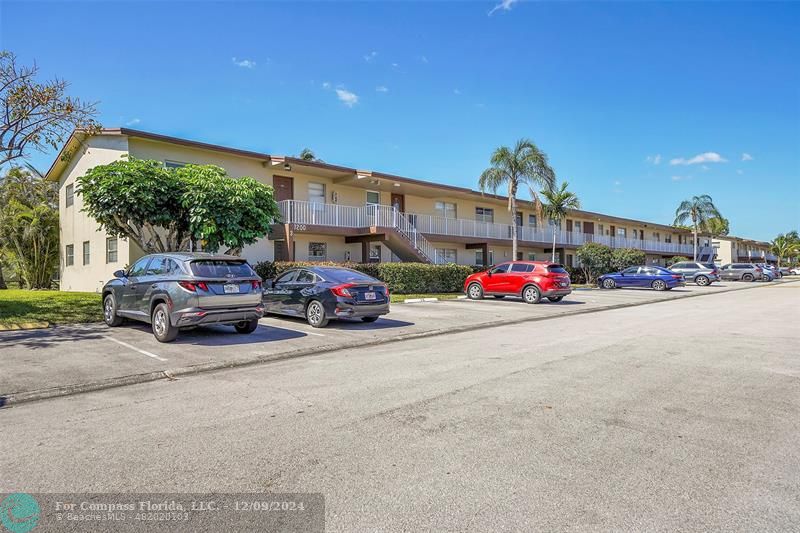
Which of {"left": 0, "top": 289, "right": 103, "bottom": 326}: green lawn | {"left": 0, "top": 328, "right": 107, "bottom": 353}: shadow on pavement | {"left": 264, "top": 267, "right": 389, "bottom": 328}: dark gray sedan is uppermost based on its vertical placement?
{"left": 264, "top": 267, "right": 389, "bottom": 328}: dark gray sedan

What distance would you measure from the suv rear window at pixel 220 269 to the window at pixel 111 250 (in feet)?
42.3

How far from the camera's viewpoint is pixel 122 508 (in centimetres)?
314

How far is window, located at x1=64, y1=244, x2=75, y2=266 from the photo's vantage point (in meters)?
23.8

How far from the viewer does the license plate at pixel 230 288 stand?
9134 millimetres

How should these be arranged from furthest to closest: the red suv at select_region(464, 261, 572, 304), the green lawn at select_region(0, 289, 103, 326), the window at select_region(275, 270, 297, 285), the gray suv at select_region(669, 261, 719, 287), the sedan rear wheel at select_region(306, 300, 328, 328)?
the gray suv at select_region(669, 261, 719, 287) → the red suv at select_region(464, 261, 572, 304) → the window at select_region(275, 270, 297, 285) → the green lawn at select_region(0, 289, 103, 326) → the sedan rear wheel at select_region(306, 300, 328, 328)

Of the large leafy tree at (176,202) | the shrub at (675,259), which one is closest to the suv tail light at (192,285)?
the large leafy tree at (176,202)

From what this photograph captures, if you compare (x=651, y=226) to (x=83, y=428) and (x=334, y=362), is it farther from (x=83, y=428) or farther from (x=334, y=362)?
(x=83, y=428)

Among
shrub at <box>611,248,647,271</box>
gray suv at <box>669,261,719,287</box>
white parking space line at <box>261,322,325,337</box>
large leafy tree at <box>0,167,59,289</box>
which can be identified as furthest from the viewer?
gray suv at <box>669,261,719,287</box>

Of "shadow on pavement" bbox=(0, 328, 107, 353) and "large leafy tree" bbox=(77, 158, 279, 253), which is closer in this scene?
"shadow on pavement" bbox=(0, 328, 107, 353)

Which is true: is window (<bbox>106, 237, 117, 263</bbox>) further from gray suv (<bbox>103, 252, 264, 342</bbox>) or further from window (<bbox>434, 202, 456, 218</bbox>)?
window (<bbox>434, 202, 456, 218</bbox>)

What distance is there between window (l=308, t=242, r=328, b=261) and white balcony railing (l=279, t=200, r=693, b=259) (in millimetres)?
2386

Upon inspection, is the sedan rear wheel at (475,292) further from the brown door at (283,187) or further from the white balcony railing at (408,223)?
the brown door at (283,187)

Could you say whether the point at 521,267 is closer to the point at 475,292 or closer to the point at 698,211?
the point at 475,292

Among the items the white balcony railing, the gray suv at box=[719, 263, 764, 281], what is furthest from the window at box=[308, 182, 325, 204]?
the gray suv at box=[719, 263, 764, 281]
